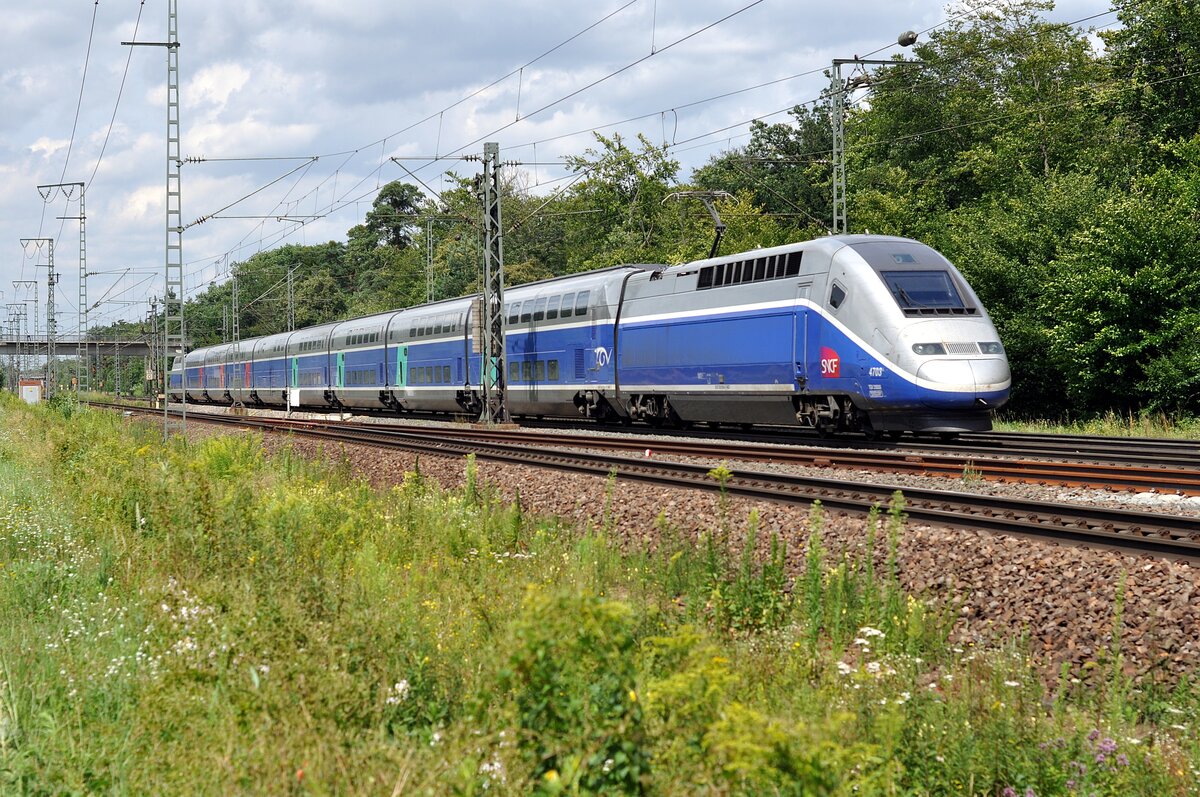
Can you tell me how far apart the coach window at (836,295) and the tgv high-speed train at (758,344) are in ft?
0.12

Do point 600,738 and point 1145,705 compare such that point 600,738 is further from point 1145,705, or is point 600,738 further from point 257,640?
point 1145,705

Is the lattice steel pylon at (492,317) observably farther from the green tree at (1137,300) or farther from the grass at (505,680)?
the grass at (505,680)

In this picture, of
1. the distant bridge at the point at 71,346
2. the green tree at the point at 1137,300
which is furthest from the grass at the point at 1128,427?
the distant bridge at the point at 71,346

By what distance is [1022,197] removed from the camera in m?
36.0

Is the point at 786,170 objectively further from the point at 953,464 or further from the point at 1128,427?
the point at 953,464

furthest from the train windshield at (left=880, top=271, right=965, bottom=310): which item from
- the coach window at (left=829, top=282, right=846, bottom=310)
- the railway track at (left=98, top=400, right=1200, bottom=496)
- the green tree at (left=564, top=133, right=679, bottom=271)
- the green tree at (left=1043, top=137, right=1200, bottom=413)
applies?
the green tree at (left=564, top=133, right=679, bottom=271)

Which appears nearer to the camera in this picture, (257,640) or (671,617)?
(257,640)

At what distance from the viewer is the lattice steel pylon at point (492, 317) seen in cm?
3145

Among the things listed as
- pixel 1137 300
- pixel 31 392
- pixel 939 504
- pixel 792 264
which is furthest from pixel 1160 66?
pixel 31 392

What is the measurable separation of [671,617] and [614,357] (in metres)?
20.6

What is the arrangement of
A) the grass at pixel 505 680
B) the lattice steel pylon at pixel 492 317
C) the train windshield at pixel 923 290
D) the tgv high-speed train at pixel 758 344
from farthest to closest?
the lattice steel pylon at pixel 492 317 → the train windshield at pixel 923 290 → the tgv high-speed train at pixel 758 344 → the grass at pixel 505 680

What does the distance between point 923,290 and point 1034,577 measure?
35.9 feet

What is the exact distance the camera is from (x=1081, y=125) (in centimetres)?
4644

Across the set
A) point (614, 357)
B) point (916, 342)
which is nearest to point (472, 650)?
point (916, 342)
